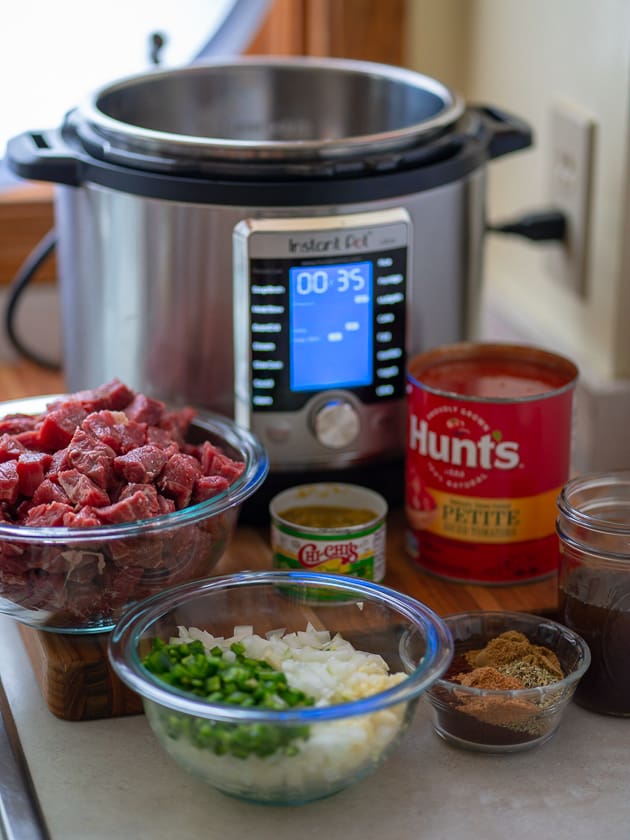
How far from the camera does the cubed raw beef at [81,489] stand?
87cm

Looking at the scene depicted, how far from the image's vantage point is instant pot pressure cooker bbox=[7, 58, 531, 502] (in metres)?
1.01

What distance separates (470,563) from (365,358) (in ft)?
0.62

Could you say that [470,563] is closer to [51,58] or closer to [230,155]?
[230,155]

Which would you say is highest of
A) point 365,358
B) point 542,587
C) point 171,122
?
point 171,122

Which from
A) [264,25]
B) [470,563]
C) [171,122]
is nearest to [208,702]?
[470,563]

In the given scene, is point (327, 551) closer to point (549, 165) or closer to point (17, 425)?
point (17, 425)

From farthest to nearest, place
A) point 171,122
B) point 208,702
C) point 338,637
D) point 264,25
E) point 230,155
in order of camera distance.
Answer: point 264,25, point 171,122, point 230,155, point 338,637, point 208,702

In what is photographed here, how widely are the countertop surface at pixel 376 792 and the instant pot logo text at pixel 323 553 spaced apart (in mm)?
136

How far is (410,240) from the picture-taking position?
1.05 meters

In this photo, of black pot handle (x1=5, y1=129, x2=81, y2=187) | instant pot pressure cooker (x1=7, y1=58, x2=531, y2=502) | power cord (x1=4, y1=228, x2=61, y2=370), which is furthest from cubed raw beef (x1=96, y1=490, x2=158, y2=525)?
power cord (x1=4, y1=228, x2=61, y2=370)

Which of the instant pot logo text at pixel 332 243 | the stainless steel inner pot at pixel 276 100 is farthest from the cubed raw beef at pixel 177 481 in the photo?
the stainless steel inner pot at pixel 276 100

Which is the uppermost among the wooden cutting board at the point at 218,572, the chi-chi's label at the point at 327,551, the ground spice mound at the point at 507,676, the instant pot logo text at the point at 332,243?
the instant pot logo text at the point at 332,243

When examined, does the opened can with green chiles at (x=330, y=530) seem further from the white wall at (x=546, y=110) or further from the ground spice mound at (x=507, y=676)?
the white wall at (x=546, y=110)

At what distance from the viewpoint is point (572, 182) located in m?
1.38
